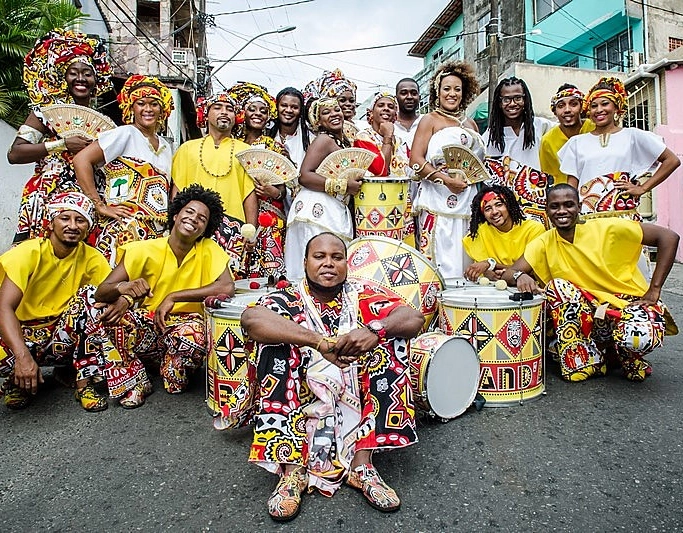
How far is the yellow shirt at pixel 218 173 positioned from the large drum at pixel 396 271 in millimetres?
1163

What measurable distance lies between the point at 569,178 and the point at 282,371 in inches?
129

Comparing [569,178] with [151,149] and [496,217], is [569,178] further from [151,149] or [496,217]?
[151,149]

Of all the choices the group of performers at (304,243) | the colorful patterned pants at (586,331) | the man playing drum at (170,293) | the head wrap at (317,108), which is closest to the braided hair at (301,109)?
the group of performers at (304,243)

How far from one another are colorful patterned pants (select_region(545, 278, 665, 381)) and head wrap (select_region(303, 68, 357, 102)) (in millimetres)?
2370

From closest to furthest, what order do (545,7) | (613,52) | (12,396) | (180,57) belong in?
(12,396), (613,52), (545,7), (180,57)

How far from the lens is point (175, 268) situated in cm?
364

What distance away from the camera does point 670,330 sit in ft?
12.7

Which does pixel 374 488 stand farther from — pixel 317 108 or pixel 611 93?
pixel 611 93

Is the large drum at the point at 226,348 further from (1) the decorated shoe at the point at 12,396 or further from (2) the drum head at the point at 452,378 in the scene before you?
(1) the decorated shoe at the point at 12,396

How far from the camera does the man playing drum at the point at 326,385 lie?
2.34 m

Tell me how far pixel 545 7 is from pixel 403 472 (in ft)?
74.0

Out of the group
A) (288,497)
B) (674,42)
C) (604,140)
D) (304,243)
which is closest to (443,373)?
(288,497)

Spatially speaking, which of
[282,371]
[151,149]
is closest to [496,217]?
[282,371]

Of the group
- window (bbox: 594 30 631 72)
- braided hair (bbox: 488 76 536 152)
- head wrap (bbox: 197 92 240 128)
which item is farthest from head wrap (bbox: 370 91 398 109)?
window (bbox: 594 30 631 72)
